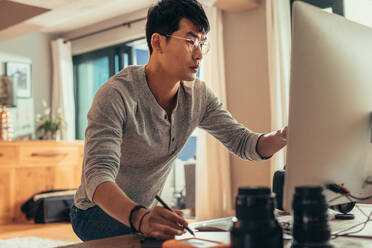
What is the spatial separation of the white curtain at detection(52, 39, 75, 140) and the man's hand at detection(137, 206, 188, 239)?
553cm

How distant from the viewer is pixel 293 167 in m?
0.75

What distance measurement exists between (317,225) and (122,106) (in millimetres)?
696

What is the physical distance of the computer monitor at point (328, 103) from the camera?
2.45ft

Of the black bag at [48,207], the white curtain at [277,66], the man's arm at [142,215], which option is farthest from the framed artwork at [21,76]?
the man's arm at [142,215]

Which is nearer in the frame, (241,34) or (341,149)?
(341,149)

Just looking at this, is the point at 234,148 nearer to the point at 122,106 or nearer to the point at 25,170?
the point at 122,106

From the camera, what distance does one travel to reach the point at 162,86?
1451 millimetres

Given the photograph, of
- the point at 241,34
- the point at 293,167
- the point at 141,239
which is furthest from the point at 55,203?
the point at 293,167

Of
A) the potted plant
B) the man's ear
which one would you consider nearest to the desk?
the man's ear

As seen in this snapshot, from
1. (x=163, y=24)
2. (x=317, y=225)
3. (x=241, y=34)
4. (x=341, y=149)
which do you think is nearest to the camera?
→ (x=317, y=225)

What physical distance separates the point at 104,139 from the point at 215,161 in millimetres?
3491

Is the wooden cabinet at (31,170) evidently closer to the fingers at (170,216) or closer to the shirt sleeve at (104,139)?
the shirt sleeve at (104,139)

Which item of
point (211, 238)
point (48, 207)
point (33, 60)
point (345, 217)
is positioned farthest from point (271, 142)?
point (33, 60)

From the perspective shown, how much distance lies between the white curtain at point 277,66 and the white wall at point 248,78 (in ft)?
0.70
